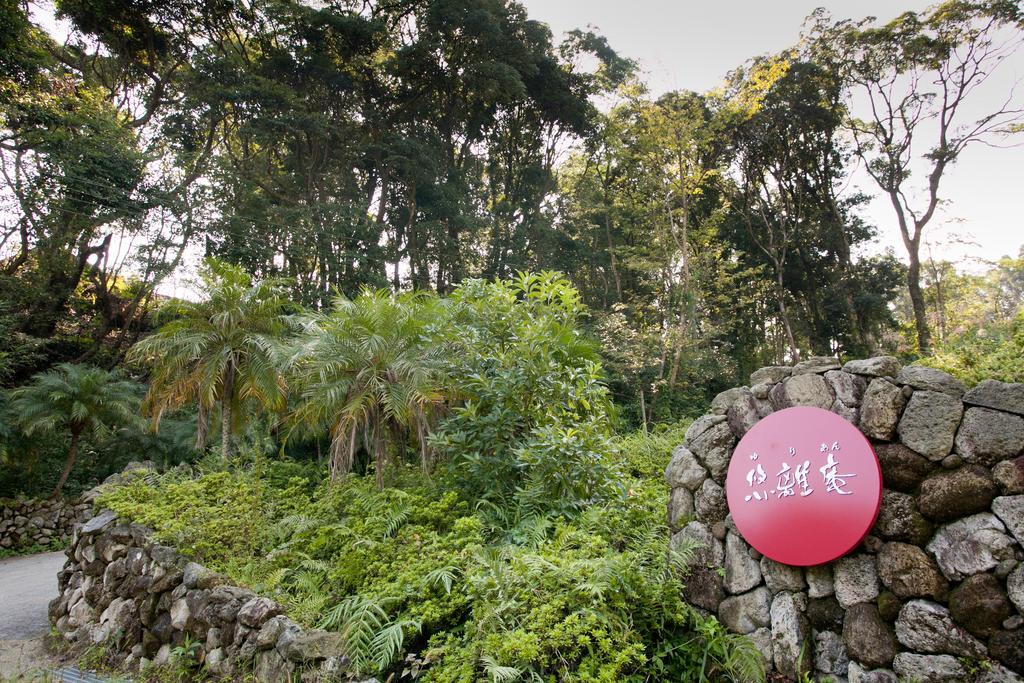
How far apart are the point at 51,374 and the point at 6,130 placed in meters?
5.85

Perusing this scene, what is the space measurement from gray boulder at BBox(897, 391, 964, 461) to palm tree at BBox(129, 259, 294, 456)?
304 inches

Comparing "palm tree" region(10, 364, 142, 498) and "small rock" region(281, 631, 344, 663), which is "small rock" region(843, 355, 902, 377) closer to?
"small rock" region(281, 631, 344, 663)

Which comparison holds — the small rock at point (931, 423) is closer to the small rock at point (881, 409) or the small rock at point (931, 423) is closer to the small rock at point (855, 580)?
the small rock at point (881, 409)

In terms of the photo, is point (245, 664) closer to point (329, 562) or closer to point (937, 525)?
point (329, 562)

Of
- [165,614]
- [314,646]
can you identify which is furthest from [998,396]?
[165,614]

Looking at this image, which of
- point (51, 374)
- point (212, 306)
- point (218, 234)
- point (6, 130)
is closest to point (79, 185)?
point (6, 130)

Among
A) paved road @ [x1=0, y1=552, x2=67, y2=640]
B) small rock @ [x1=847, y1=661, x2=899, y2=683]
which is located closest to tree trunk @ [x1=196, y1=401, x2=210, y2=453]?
paved road @ [x1=0, y1=552, x2=67, y2=640]

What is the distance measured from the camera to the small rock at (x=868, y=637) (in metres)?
3.04

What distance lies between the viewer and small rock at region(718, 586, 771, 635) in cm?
349

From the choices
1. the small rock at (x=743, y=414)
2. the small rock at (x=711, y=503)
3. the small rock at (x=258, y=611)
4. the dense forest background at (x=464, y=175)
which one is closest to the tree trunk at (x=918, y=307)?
the dense forest background at (x=464, y=175)

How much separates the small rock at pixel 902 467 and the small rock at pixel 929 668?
2.72ft

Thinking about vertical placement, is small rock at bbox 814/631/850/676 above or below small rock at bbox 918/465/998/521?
below

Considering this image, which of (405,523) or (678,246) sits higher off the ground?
(678,246)

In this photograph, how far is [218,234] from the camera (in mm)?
14898
